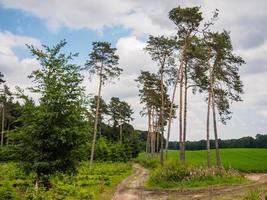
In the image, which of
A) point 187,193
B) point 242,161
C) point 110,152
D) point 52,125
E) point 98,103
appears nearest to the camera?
point 52,125

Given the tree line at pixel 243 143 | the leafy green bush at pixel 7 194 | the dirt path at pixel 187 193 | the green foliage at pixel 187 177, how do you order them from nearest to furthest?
the leafy green bush at pixel 7 194 < the dirt path at pixel 187 193 < the green foliage at pixel 187 177 < the tree line at pixel 243 143

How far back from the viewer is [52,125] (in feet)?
55.7

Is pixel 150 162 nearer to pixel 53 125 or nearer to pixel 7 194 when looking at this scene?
pixel 53 125

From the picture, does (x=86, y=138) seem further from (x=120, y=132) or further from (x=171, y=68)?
(x=120, y=132)

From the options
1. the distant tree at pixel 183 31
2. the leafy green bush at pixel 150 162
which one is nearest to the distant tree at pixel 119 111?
the leafy green bush at pixel 150 162

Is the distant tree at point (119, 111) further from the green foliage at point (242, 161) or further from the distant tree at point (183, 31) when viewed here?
the distant tree at point (183, 31)

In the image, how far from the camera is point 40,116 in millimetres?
16547

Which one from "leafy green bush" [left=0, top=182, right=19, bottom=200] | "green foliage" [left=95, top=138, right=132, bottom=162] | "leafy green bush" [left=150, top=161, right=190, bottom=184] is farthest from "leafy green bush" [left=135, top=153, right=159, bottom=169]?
"leafy green bush" [left=0, top=182, right=19, bottom=200]

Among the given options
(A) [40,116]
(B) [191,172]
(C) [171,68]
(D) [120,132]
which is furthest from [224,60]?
(D) [120,132]

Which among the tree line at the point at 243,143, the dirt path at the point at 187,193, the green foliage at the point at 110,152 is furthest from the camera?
the tree line at the point at 243,143

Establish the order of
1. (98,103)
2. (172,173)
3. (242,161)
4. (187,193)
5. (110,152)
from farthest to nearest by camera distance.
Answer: (110,152) < (242,161) < (98,103) < (172,173) < (187,193)

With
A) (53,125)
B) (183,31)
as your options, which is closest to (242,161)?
(183,31)

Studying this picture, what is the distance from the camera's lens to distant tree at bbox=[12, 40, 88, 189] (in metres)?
16.8

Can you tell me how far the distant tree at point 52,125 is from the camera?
1680cm
